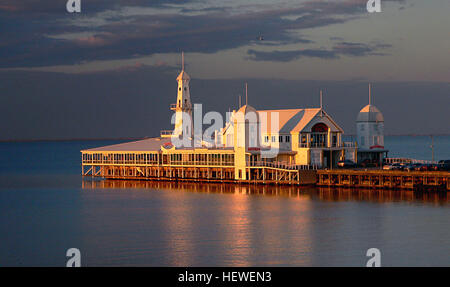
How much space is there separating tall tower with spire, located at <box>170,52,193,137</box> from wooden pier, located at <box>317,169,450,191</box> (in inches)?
952

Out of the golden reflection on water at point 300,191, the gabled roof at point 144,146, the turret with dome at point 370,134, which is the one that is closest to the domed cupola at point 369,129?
the turret with dome at point 370,134

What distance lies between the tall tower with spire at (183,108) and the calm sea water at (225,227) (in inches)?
677

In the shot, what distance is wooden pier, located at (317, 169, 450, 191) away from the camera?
74375mm

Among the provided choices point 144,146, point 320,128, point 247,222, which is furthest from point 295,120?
point 247,222

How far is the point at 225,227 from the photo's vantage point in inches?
2249

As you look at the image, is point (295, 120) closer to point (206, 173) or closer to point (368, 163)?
point (368, 163)

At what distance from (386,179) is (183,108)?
3209 cm

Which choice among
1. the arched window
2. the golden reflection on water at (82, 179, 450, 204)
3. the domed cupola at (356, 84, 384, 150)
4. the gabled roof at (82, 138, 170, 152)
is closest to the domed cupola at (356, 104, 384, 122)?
the domed cupola at (356, 84, 384, 150)

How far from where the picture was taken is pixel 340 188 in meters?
80.6

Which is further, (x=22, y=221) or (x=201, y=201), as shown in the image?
(x=201, y=201)

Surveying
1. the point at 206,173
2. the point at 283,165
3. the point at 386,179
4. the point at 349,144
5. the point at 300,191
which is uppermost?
the point at 349,144
